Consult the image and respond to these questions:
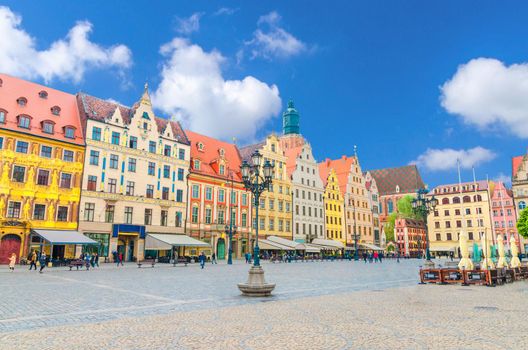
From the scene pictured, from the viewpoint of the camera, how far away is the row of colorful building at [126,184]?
35.2m

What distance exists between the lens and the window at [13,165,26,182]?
34625 millimetres

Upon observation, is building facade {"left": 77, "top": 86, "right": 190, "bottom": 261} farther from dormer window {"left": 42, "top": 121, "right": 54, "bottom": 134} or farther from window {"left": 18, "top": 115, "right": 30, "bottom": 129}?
window {"left": 18, "top": 115, "right": 30, "bottom": 129}

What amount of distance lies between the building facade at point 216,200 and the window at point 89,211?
11.2 meters

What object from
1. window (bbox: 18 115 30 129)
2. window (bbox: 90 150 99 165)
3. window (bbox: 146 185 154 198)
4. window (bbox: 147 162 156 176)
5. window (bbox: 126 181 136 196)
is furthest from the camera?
window (bbox: 147 162 156 176)

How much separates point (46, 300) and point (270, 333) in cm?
806

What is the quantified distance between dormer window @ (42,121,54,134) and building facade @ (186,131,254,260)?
15899 mm

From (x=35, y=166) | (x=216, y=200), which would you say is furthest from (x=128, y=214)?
(x=216, y=200)

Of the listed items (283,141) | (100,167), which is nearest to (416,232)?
(283,141)

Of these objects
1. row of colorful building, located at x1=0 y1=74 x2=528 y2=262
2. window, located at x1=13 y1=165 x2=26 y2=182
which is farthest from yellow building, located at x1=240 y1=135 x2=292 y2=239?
window, located at x1=13 y1=165 x2=26 y2=182

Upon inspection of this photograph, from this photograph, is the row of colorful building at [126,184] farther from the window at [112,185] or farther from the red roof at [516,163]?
the red roof at [516,163]

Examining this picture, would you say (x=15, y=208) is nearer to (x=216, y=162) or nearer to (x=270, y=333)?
(x=216, y=162)

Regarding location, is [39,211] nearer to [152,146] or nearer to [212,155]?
[152,146]

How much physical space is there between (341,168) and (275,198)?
21181mm

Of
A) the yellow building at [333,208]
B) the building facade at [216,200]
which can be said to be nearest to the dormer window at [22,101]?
the building facade at [216,200]
